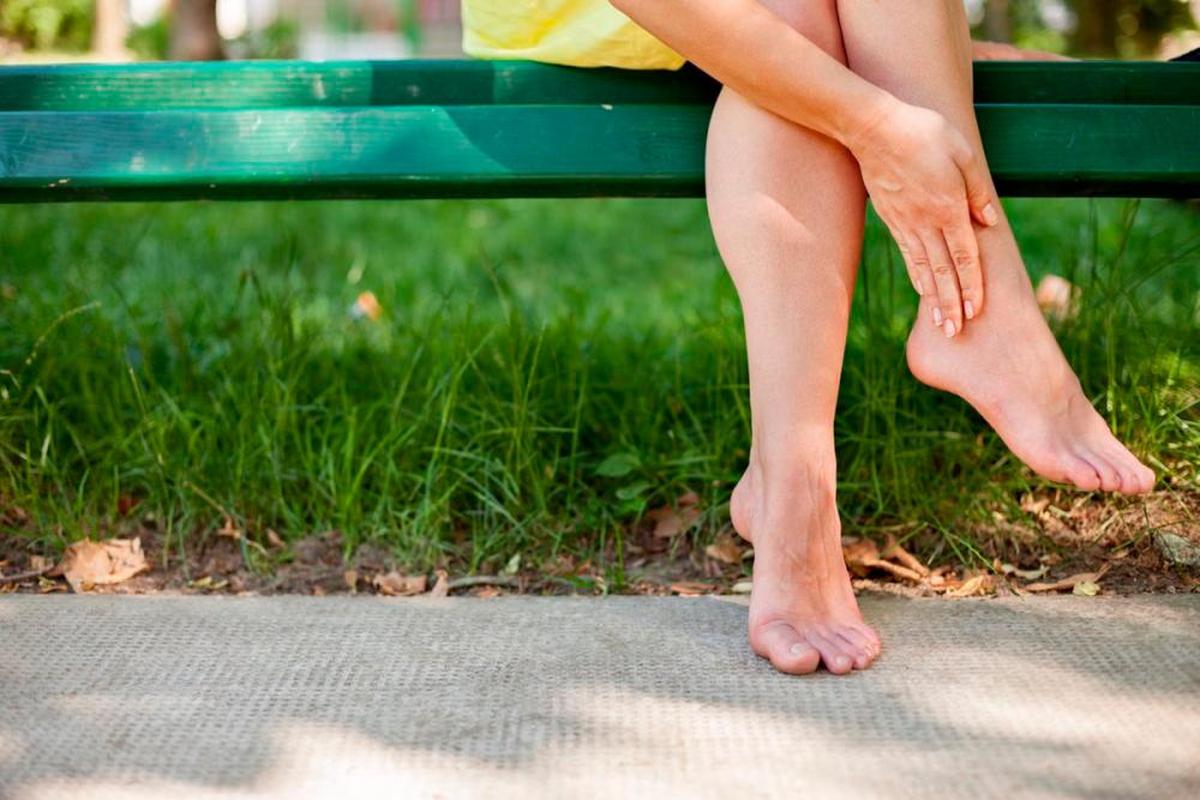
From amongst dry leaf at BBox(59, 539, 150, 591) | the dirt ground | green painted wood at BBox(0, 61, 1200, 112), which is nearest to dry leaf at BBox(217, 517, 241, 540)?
the dirt ground

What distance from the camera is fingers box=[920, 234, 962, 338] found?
1.63 m

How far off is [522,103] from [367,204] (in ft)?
9.75

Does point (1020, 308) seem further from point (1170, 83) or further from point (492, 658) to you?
point (492, 658)

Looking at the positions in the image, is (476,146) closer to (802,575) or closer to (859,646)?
(802,575)

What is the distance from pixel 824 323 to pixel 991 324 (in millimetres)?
225

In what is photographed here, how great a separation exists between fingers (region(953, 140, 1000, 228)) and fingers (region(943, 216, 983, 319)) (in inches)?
1.0

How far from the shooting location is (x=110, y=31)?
12117 mm

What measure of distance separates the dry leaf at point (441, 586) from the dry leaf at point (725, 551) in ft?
1.34

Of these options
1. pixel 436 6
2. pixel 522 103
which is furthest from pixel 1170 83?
pixel 436 6

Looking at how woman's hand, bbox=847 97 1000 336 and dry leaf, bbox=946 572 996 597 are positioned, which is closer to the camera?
woman's hand, bbox=847 97 1000 336

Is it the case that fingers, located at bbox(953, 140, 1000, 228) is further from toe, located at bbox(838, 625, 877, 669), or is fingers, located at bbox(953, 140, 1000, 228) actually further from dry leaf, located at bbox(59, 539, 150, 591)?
dry leaf, located at bbox(59, 539, 150, 591)

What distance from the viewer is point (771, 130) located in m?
1.64

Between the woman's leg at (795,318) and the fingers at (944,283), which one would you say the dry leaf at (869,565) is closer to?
the woman's leg at (795,318)

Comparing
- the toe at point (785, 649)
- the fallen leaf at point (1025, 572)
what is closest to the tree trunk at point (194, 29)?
the fallen leaf at point (1025, 572)
